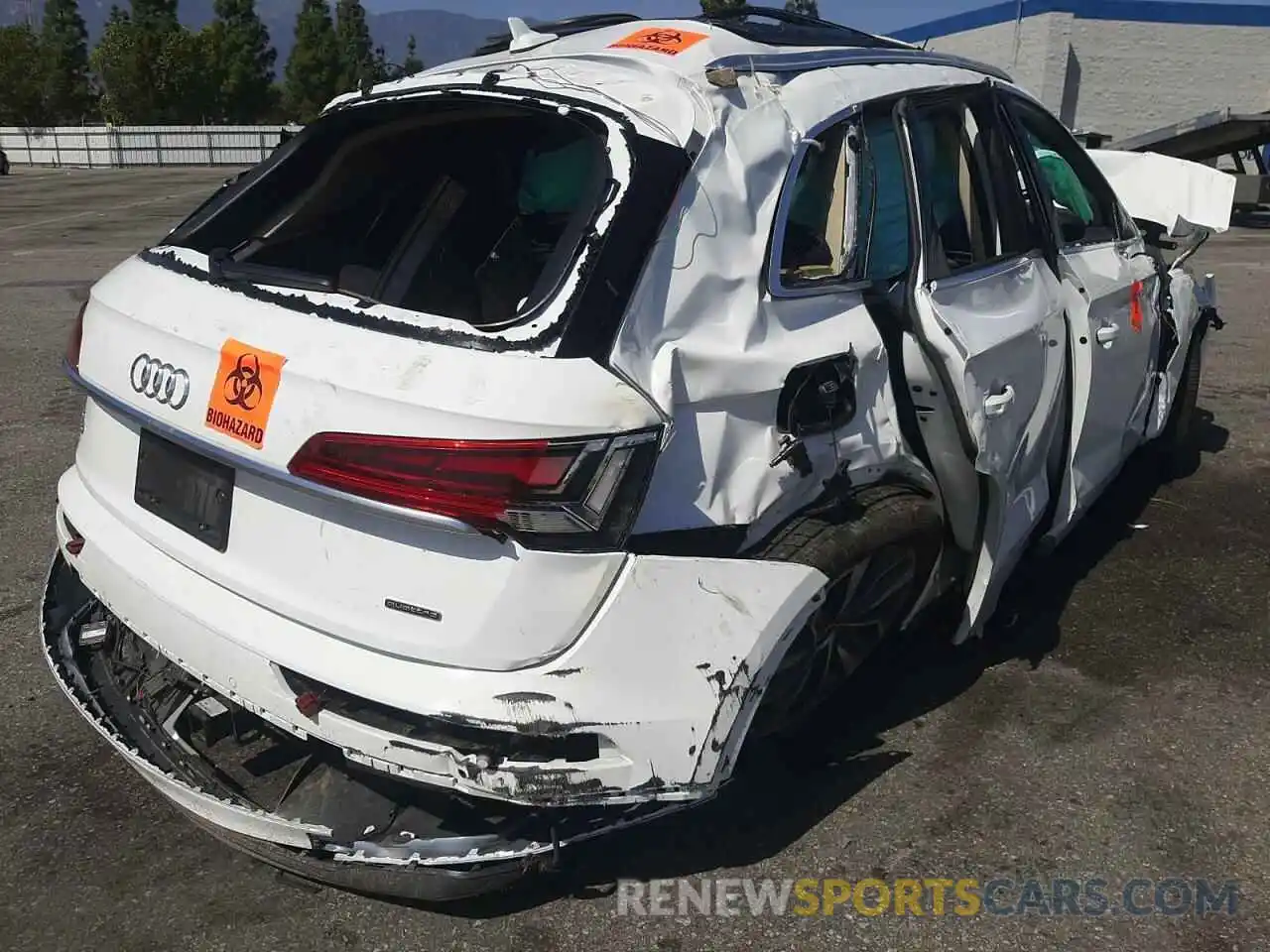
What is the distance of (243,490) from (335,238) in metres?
0.96

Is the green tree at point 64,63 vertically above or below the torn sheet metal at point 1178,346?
below

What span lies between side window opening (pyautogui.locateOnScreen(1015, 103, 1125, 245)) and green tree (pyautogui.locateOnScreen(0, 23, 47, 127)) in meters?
56.5

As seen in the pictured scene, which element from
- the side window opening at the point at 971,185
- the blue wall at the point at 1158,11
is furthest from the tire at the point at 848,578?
the blue wall at the point at 1158,11

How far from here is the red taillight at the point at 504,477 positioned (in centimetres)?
202

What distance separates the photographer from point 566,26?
11.3 ft

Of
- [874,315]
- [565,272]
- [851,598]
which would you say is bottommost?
[851,598]

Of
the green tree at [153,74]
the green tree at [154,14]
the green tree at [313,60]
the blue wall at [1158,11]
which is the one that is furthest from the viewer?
the green tree at [313,60]

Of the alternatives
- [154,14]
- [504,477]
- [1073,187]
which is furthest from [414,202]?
[154,14]

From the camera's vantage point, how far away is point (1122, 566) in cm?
452

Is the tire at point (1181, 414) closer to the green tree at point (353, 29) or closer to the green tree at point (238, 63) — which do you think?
the green tree at point (238, 63)

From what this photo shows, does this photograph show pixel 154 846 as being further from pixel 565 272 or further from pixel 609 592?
pixel 565 272

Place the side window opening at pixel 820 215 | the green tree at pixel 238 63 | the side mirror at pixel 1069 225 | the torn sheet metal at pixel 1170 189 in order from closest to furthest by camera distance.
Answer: the side window opening at pixel 820 215 < the side mirror at pixel 1069 225 < the torn sheet metal at pixel 1170 189 < the green tree at pixel 238 63

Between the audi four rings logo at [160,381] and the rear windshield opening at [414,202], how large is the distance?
1.17 ft

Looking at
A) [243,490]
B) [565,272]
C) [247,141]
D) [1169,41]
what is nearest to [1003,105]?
[565,272]
